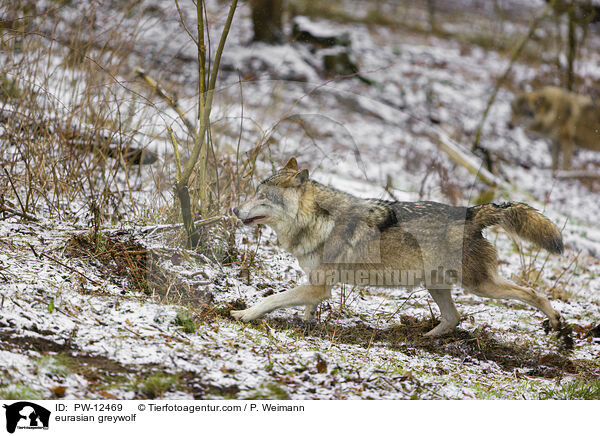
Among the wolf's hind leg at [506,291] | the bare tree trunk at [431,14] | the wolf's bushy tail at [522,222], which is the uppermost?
the bare tree trunk at [431,14]

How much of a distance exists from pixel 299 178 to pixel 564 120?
40.8 ft

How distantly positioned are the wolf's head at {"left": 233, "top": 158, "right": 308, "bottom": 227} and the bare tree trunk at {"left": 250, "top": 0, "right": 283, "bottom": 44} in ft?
22.6

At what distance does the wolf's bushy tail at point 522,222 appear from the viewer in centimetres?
438

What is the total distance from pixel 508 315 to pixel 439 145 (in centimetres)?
453

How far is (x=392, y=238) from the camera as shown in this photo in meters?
4.41

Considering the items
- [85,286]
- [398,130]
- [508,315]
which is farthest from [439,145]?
[85,286]

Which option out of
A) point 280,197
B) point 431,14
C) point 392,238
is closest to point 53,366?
point 280,197

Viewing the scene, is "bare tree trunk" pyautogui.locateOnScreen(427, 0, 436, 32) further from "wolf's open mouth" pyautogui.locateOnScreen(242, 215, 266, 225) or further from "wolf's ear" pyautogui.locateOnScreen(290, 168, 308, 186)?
"wolf's open mouth" pyautogui.locateOnScreen(242, 215, 266, 225)

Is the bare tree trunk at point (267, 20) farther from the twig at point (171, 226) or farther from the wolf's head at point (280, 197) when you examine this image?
the wolf's head at point (280, 197)

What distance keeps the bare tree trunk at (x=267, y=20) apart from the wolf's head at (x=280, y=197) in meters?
6.89

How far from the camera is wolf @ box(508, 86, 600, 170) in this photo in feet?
44.9

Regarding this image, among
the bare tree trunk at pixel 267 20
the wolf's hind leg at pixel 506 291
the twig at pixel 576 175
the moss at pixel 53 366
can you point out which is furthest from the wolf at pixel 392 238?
the twig at pixel 576 175

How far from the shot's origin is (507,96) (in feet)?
54.7

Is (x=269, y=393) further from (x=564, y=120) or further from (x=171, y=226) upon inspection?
(x=564, y=120)
